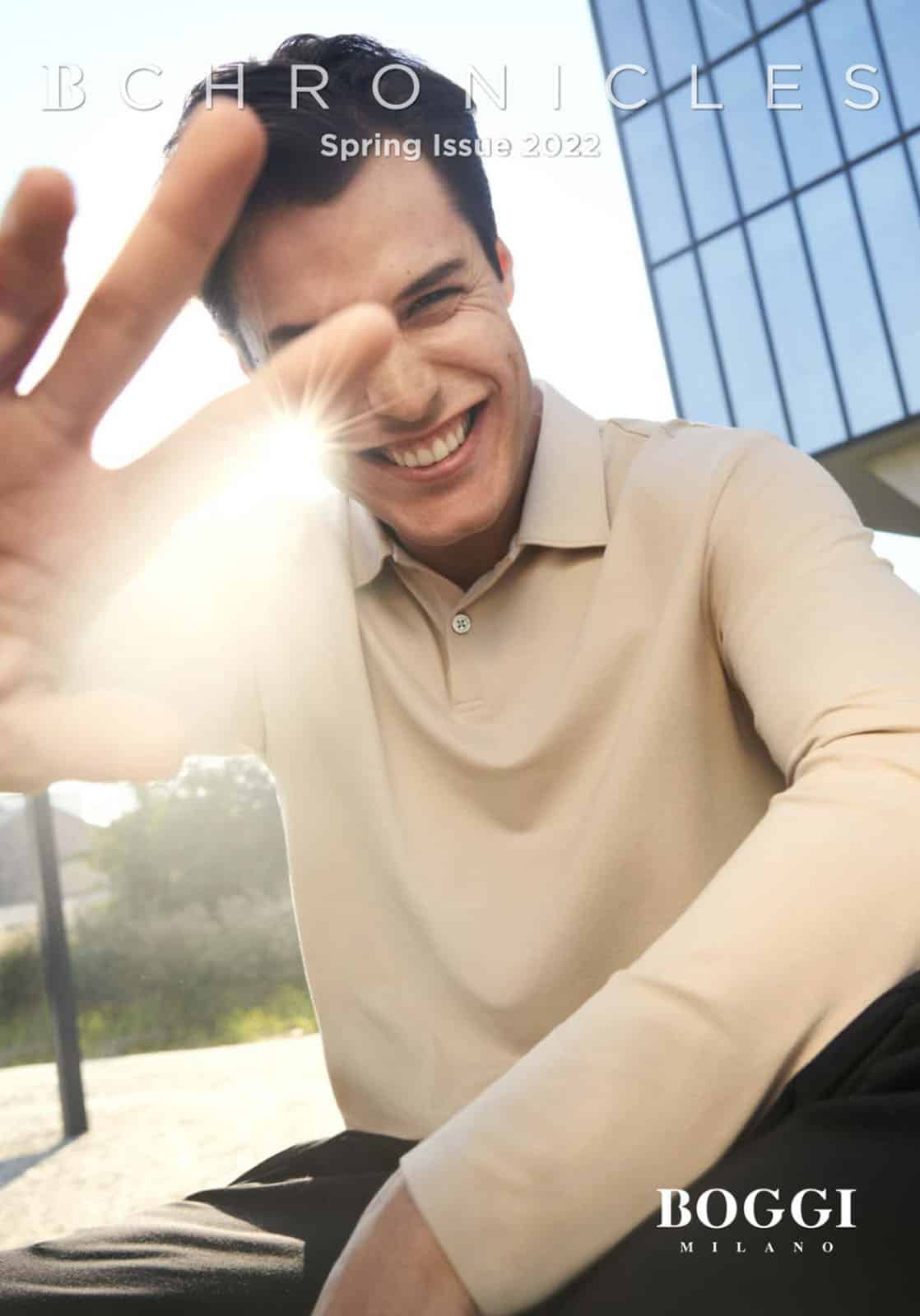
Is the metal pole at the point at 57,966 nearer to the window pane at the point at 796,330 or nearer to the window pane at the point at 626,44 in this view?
the window pane at the point at 796,330

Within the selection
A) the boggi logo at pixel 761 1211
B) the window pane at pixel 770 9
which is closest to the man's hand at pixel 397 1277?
the boggi logo at pixel 761 1211

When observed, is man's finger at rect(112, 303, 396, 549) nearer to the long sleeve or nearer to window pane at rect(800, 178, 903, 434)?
the long sleeve

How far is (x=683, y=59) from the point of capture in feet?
46.7

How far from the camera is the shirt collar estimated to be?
1445 mm

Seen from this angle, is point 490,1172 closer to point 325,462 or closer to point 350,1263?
point 350,1263

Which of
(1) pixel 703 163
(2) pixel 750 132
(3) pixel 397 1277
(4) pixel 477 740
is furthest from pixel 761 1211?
(1) pixel 703 163

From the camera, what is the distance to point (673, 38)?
14.4 meters

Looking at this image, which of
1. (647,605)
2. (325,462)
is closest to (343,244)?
(325,462)

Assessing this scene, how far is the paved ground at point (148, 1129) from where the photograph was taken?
132 inches

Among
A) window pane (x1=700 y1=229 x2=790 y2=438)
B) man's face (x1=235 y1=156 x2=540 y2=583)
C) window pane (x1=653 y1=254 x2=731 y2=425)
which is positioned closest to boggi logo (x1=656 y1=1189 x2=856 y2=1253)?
man's face (x1=235 y1=156 x2=540 y2=583)

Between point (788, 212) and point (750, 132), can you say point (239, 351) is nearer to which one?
point (788, 212)

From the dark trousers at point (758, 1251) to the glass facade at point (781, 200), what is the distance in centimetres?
1238

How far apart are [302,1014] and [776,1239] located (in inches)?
394

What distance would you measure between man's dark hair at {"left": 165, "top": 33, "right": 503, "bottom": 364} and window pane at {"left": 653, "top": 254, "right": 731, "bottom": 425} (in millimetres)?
12138
